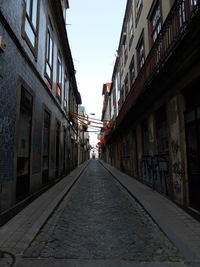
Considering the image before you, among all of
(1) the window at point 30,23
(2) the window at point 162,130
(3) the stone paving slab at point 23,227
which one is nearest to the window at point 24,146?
(3) the stone paving slab at point 23,227

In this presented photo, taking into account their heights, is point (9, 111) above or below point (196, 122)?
above

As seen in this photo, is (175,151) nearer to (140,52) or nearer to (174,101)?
(174,101)

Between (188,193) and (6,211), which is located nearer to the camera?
(6,211)

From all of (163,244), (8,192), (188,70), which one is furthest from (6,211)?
(188,70)

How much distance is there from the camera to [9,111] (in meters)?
5.23

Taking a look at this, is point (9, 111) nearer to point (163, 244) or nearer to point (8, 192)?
point (8, 192)

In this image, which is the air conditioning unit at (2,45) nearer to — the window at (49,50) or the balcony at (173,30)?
the balcony at (173,30)

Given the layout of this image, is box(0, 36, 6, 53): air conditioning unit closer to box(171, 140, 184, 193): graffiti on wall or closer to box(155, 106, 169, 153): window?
box(171, 140, 184, 193): graffiti on wall

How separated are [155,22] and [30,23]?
553 cm

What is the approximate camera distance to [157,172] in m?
8.29

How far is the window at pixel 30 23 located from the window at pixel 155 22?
197 inches

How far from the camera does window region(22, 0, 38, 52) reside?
657cm

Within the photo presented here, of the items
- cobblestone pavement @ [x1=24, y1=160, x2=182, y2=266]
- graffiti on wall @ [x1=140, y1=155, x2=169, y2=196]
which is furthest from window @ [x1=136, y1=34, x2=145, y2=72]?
cobblestone pavement @ [x1=24, y1=160, x2=182, y2=266]

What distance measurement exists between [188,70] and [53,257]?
5020 millimetres
